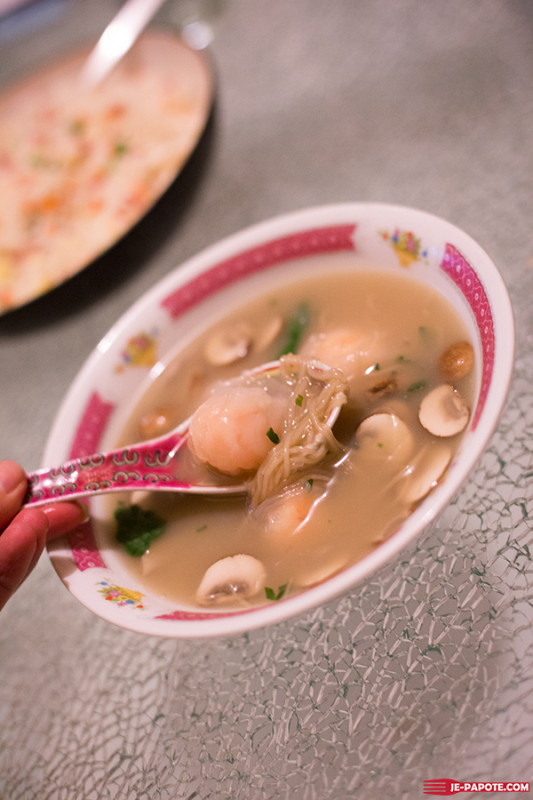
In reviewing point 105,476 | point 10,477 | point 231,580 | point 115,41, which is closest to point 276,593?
point 231,580

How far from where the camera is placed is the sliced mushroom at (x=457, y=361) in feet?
4.10

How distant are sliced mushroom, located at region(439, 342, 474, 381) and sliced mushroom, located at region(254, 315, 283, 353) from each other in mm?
455

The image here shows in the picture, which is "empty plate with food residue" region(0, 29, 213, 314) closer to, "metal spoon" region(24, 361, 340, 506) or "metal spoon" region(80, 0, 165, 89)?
"metal spoon" region(80, 0, 165, 89)

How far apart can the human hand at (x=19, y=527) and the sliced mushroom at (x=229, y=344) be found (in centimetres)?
53

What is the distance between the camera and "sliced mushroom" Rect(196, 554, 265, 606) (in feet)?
3.89

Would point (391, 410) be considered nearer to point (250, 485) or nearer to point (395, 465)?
point (395, 465)

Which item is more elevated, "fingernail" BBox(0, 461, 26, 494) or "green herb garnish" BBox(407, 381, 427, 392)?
"fingernail" BBox(0, 461, 26, 494)

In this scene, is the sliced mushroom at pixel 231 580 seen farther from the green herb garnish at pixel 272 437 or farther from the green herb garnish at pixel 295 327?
the green herb garnish at pixel 295 327

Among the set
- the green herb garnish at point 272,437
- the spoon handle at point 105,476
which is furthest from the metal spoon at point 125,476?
the green herb garnish at point 272,437

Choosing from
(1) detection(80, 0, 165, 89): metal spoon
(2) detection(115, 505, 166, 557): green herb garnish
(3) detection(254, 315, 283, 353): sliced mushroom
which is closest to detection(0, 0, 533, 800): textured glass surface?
(2) detection(115, 505, 166, 557): green herb garnish

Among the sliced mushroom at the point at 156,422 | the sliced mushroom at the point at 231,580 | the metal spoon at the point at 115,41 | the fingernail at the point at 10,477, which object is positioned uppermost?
the metal spoon at the point at 115,41

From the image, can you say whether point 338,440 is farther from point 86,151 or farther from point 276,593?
point 86,151

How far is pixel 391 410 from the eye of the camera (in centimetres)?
132

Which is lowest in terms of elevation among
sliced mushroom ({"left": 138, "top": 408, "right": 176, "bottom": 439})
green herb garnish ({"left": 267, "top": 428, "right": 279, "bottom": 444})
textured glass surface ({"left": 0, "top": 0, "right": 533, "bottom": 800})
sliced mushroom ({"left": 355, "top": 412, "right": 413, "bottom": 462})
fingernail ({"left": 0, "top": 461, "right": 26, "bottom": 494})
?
textured glass surface ({"left": 0, "top": 0, "right": 533, "bottom": 800})
